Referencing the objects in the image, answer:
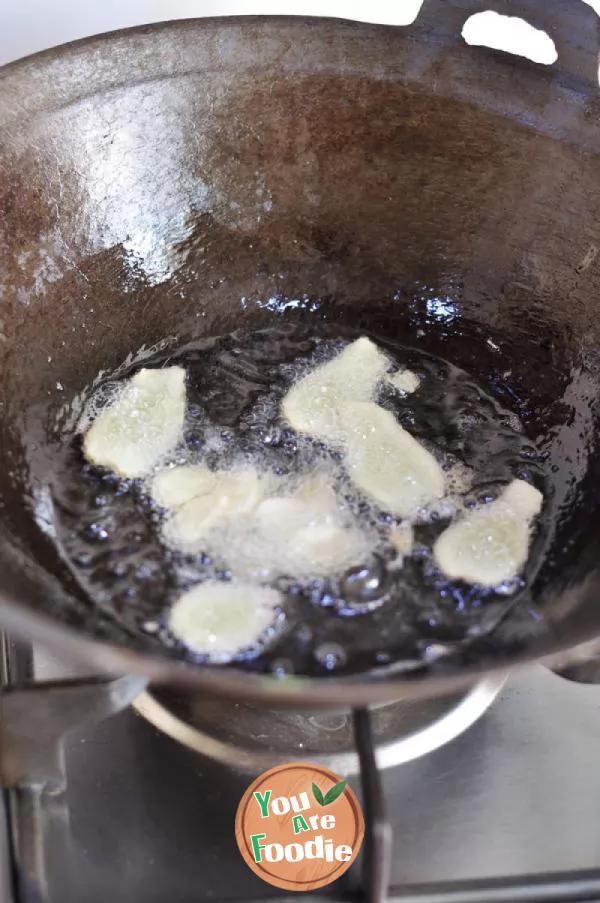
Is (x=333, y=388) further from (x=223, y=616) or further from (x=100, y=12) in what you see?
(x=100, y=12)

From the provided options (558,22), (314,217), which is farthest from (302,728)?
Answer: (558,22)

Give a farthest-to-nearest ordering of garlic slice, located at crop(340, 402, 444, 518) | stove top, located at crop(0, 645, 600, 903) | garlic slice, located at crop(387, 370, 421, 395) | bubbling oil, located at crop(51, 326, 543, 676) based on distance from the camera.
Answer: garlic slice, located at crop(387, 370, 421, 395) < garlic slice, located at crop(340, 402, 444, 518) < bubbling oil, located at crop(51, 326, 543, 676) < stove top, located at crop(0, 645, 600, 903)

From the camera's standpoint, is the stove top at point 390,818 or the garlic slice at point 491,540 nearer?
the stove top at point 390,818

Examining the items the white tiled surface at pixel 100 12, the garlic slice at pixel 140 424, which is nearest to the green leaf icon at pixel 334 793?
the garlic slice at pixel 140 424

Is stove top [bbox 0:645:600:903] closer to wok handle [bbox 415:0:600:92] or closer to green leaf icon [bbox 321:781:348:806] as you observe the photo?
green leaf icon [bbox 321:781:348:806]

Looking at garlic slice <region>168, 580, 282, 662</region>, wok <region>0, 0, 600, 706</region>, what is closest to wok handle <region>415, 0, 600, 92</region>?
wok <region>0, 0, 600, 706</region>

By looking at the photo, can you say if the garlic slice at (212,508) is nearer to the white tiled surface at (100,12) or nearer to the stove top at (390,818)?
the stove top at (390,818)
